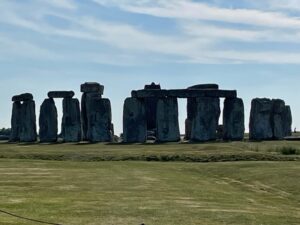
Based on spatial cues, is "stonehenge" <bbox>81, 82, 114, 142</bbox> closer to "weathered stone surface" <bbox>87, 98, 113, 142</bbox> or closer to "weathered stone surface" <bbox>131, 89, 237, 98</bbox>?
"weathered stone surface" <bbox>87, 98, 113, 142</bbox>

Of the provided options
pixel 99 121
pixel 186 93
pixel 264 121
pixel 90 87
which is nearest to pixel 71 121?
pixel 99 121

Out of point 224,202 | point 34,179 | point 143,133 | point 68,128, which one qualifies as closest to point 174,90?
point 143,133

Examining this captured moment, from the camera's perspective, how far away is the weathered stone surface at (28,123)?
65.1 metres

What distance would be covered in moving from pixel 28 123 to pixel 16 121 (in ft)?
5.86

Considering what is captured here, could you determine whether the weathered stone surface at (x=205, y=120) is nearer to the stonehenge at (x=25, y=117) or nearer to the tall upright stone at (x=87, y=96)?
the tall upright stone at (x=87, y=96)

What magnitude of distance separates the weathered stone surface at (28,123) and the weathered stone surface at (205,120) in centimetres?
1622

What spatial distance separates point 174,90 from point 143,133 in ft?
16.4

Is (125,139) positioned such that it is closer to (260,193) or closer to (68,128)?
(68,128)

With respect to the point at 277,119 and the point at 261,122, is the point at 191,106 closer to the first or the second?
the point at 261,122

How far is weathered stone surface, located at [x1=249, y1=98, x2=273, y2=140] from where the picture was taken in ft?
205

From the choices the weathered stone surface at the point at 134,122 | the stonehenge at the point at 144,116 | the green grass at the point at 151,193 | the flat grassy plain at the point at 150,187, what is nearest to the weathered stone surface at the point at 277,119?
the stonehenge at the point at 144,116

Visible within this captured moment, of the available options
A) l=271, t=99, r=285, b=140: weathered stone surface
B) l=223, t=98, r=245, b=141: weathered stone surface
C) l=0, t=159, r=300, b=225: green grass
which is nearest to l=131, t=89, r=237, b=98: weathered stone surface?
l=223, t=98, r=245, b=141: weathered stone surface

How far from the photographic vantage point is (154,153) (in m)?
44.4

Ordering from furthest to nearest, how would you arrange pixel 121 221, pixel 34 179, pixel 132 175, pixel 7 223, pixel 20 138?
pixel 20 138 < pixel 132 175 < pixel 34 179 < pixel 121 221 < pixel 7 223
